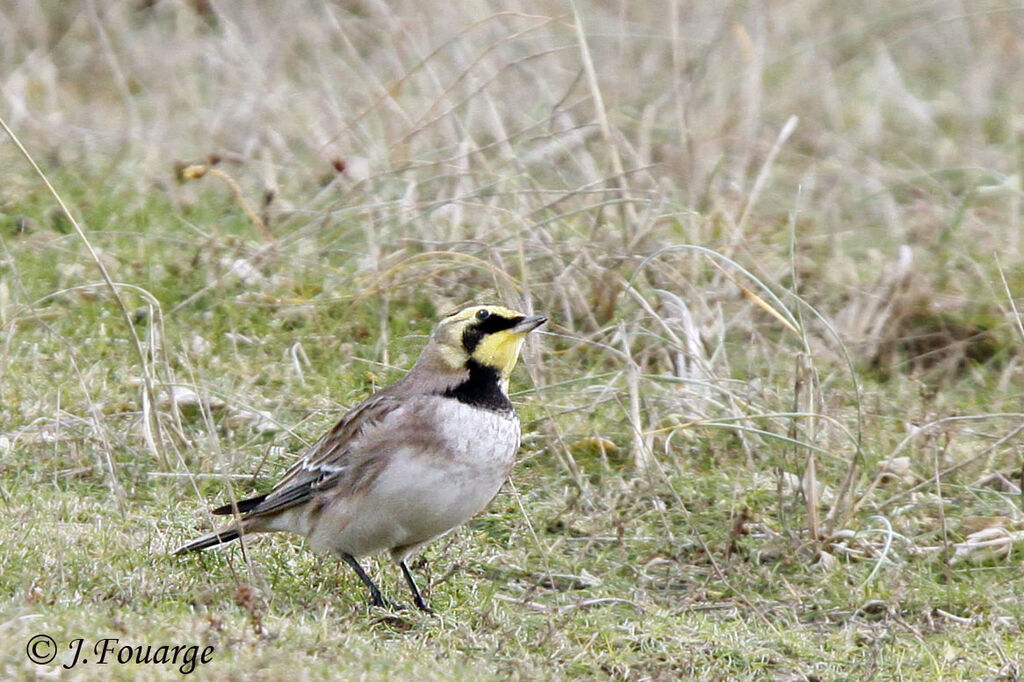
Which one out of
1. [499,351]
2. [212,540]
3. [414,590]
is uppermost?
[499,351]

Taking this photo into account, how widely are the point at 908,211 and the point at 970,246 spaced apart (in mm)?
776

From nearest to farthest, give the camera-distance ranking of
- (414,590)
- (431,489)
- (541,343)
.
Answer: (431,489), (414,590), (541,343)

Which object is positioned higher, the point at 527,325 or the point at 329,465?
the point at 527,325

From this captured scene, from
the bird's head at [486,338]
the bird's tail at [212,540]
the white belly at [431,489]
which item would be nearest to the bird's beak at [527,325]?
the bird's head at [486,338]

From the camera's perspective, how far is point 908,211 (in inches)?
363

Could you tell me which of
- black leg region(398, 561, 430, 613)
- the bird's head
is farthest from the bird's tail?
the bird's head

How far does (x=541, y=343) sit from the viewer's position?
7156mm

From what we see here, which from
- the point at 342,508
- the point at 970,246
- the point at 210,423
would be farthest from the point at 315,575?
the point at 970,246

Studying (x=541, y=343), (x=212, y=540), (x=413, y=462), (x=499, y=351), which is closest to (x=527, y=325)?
(x=499, y=351)

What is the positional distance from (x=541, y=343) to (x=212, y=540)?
89.4 inches

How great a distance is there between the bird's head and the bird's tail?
3.03 ft

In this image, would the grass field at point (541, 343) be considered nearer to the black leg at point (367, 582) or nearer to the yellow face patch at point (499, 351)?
the black leg at point (367, 582)

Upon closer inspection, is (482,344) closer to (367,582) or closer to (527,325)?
(527,325)

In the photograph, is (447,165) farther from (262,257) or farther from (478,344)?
(478,344)
